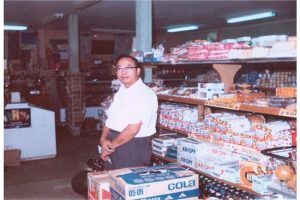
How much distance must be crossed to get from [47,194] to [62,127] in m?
5.83

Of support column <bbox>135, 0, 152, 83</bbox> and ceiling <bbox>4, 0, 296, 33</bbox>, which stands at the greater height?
ceiling <bbox>4, 0, 296, 33</bbox>

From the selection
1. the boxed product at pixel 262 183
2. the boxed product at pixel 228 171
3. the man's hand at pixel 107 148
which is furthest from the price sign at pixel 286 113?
the man's hand at pixel 107 148

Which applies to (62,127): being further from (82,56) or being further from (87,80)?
(82,56)

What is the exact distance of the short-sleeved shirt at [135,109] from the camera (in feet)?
10.7

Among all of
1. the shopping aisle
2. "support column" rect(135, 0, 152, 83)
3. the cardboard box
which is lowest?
the shopping aisle

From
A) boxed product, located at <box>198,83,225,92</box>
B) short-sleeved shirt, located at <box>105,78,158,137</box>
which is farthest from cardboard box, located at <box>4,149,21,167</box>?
boxed product, located at <box>198,83,225,92</box>

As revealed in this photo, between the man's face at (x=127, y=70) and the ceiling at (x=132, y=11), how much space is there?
4.49 metres

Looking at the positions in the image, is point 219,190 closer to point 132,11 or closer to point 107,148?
point 107,148

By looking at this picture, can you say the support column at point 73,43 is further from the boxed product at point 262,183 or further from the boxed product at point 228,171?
the boxed product at point 262,183

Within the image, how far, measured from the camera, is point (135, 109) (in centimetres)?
327

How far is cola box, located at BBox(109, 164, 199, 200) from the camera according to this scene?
2434mm

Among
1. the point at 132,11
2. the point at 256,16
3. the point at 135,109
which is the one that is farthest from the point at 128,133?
the point at 256,16

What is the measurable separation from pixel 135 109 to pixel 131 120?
0.10 m

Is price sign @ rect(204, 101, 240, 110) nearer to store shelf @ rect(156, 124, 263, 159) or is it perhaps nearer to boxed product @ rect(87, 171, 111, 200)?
store shelf @ rect(156, 124, 263, 159)
